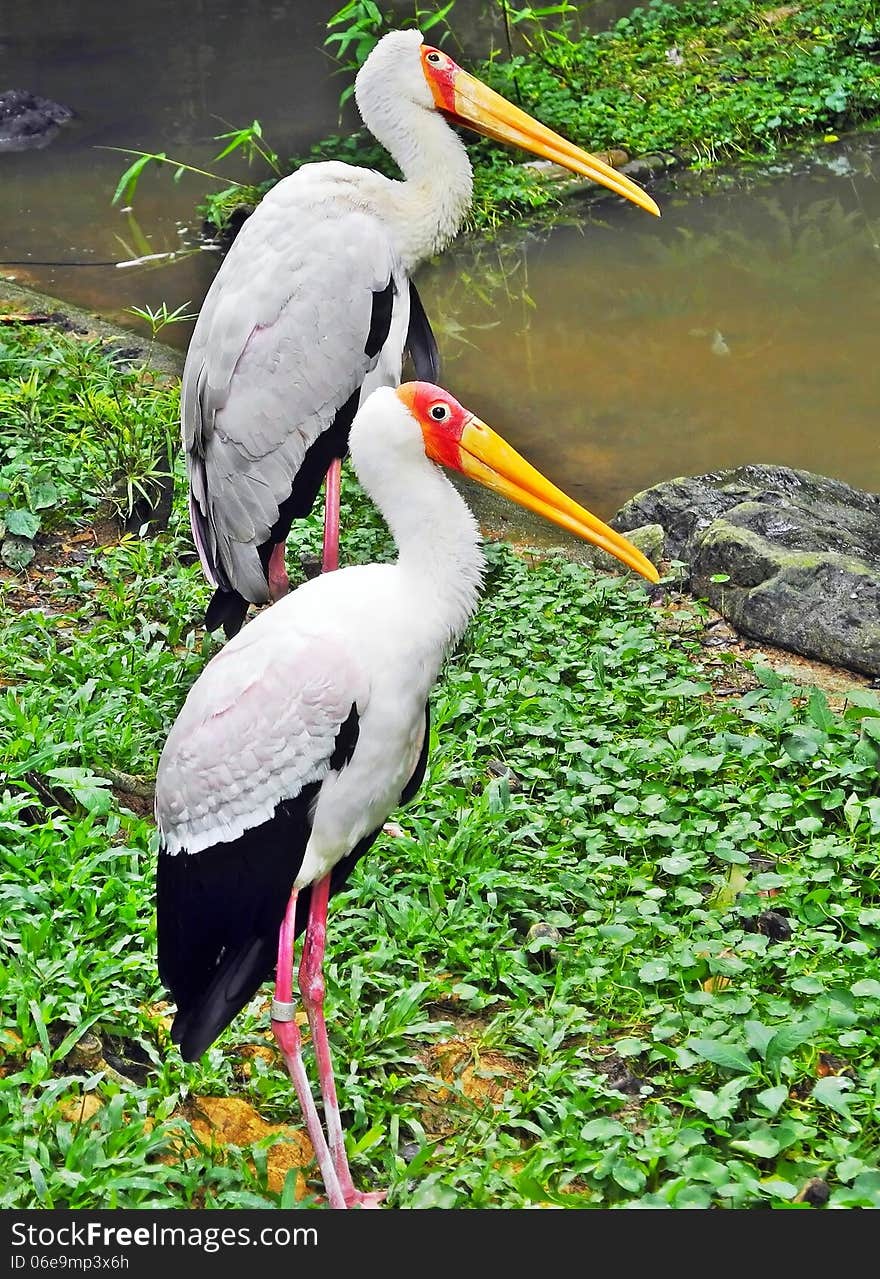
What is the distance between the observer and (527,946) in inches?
109

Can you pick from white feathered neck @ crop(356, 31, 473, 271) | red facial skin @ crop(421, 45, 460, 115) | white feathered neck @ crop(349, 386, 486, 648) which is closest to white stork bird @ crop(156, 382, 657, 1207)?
white feathered neck @ crop(349, 386, 486, 648)

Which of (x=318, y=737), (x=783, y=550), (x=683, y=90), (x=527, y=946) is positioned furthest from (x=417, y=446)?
(x=683, y=90)

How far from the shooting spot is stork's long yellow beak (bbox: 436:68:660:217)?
146 inches

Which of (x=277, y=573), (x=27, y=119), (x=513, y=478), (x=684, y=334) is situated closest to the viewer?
(x=513, y=478)

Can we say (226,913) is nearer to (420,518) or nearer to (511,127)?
(420,518)

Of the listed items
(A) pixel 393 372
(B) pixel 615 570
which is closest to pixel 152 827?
(A) pixel 393 372

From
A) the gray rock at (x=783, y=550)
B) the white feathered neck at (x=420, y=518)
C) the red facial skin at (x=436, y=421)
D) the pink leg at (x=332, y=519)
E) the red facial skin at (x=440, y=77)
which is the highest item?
the red facial skin at (x=440, y=77)

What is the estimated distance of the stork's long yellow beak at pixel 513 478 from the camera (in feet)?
7.51

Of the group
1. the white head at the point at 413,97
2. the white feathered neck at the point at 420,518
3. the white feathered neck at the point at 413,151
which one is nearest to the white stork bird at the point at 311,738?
the white feathered neck at the point at 420,518

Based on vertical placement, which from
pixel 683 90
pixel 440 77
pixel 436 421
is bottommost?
pixel 683 90

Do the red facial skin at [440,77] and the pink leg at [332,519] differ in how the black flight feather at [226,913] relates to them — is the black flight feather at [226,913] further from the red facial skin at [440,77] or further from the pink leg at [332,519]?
the red facial skin at [440,77]

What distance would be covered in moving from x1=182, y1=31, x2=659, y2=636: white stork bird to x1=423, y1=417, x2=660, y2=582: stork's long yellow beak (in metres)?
1.13

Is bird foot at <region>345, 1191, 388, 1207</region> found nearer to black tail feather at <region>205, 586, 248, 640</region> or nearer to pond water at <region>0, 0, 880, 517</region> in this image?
black tail feather at <region>205, 586, 248, 640</region>

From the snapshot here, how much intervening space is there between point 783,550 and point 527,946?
69.1 inches
